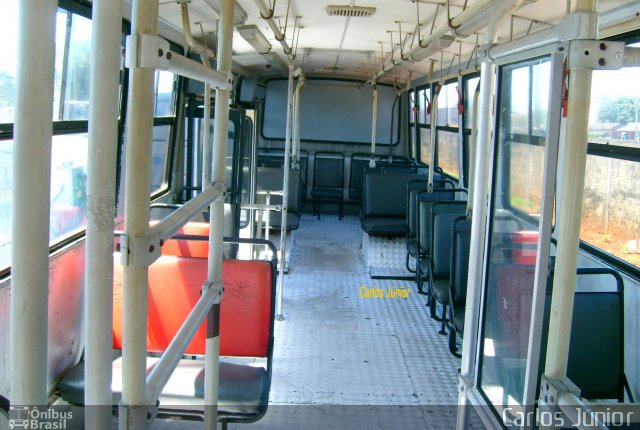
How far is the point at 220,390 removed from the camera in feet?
8.41

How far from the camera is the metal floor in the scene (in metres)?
3.36

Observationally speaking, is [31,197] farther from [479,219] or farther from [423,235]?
[423,235]

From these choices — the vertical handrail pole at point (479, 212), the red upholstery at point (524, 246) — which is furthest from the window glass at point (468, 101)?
the red upholstery at point (524, 246)

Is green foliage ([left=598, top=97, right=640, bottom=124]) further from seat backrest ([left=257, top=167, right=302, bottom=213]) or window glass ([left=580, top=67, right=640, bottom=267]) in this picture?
seat backrest ([left=257, top=167, right=302, bottom=213])

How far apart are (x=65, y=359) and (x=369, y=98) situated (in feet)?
27.6

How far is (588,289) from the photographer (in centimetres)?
339

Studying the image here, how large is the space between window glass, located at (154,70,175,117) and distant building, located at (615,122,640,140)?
3.32 m

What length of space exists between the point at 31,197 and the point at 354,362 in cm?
343

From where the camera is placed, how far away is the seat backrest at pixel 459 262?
12.8ft

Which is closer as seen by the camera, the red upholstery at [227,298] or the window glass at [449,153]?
the red upholstery at [227,298]

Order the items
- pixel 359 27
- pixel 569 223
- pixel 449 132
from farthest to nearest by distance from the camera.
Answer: pixel 449 132 → pixel 359 27 → pixel 569 223

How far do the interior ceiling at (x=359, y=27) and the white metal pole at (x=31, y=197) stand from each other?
2.65 m

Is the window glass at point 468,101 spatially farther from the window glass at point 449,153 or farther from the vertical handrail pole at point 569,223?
the vertical handrail pole at point 569,223

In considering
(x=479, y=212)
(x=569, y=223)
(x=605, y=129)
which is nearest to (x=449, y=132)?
(x=605, y=129)
